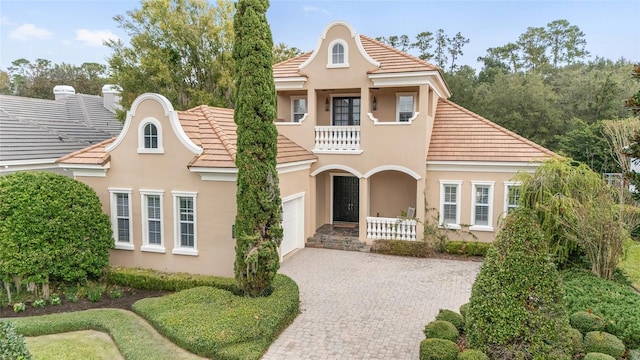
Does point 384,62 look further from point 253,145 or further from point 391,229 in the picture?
point 253,145

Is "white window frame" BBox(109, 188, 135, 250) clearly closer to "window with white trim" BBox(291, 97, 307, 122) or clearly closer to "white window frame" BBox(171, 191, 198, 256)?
"white window frame" BBox(171, 191, 198, 256)

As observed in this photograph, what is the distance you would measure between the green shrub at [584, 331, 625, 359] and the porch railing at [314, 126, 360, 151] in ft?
38.1

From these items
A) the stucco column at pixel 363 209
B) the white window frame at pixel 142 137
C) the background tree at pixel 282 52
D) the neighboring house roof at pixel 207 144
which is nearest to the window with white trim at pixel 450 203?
the stucco column at pixel 363 209

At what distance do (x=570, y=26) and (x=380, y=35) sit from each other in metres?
26.0

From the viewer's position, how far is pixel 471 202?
57.0ft

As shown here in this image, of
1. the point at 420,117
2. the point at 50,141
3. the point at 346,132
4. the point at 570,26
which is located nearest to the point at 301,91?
the point at 346,132

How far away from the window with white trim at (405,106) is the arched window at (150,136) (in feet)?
36.3

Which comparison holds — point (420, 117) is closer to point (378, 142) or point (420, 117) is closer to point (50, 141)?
point (378, 142)

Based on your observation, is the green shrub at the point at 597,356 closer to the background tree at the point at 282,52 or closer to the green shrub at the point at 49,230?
the green shrub at the point at 49,230

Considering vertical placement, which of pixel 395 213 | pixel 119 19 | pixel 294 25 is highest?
pixel 119 19

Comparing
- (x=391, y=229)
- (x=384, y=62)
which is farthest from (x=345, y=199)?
(x=384, y=62)

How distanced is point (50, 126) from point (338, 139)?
1559cm

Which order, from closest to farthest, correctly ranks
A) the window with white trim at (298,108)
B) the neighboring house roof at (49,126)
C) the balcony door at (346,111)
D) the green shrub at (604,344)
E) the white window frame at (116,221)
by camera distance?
the green shrub at (604,344) → the white window frame at (116,221) → the neighboring house roof at (49,126) → the balcony door at (346,111) → the window with white trim at (298,108)

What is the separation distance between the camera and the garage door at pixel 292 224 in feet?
53.5
